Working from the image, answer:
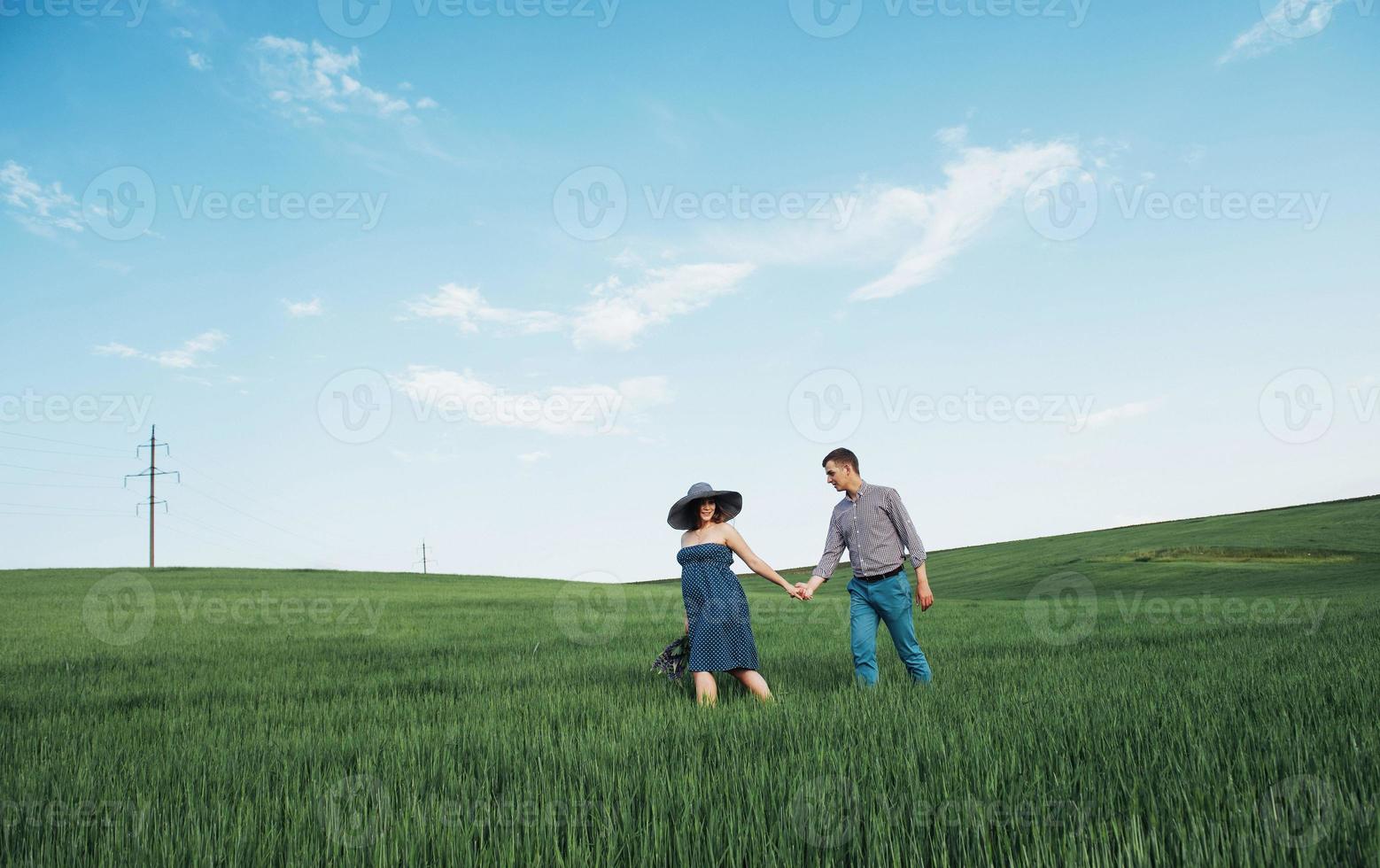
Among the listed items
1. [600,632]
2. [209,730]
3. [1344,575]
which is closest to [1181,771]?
[209,730]

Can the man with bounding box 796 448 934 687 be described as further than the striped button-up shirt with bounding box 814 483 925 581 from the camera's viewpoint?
No

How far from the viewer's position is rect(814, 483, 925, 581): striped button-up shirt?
810 centimetres

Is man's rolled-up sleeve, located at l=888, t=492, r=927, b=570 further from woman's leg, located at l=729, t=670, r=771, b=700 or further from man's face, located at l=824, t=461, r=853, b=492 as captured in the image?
woman's leg, located at l=729, t=670, r=771, b=700

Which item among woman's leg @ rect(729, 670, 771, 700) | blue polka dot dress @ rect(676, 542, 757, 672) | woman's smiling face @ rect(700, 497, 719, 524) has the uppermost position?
woman's smiling face @ rect(700, 497, 719, 524)

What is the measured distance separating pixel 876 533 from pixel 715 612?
6.28ft

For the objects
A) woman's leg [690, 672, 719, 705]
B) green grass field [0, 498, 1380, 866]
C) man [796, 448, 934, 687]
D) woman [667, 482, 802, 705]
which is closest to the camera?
green grass field [0, 498, 1380, 866]

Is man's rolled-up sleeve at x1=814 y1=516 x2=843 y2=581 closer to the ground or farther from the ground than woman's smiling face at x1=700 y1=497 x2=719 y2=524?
closer to the ground

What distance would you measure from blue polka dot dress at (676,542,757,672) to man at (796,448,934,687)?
2.98ft

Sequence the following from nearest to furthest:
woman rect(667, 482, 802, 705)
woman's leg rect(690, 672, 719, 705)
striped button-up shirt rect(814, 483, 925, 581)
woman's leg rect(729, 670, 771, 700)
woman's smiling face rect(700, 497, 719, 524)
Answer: woman's leg rect(690, 672, 719, 705), woman's leg rect(729, 670, 771, 700), woman rect(667, 482, 802, 705), woman's smiling face rect(700, 497, 719, 524), striped button-up shirt rect(814, 483, 925, 581)

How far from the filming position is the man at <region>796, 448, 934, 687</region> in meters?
7.98

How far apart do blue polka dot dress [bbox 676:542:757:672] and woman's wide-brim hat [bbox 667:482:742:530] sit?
0.31 m

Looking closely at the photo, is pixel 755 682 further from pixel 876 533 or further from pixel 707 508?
pixel 876 533

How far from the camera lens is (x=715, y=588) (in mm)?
7473

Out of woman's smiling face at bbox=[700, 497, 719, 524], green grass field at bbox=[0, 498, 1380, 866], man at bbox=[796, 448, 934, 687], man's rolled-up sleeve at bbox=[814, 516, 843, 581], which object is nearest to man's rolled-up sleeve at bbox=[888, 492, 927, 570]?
man at bbox=[796, 448, 934, 687]
